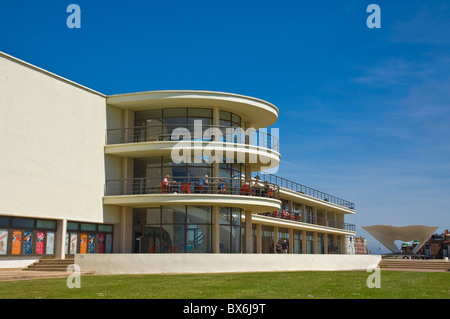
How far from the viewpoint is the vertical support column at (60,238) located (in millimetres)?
26969

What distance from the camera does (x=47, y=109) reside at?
2642 cm

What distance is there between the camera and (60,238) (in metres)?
27.0

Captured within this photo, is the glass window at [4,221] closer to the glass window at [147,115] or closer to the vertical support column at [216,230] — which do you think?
the glass window at [147,115]

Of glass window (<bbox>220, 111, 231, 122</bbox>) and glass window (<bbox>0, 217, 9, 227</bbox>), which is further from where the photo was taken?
glass window (<bbox>220, 111, 231, 122</bbox>)

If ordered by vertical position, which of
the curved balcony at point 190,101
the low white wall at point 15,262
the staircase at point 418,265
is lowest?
the staircase at point 418,265

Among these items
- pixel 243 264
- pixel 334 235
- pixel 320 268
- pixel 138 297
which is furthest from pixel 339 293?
pixel 334 235

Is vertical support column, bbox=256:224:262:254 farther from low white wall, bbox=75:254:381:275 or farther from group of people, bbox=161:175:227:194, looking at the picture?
group of people, bbox=161:175:227:194

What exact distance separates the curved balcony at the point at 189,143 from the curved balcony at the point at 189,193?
151cm

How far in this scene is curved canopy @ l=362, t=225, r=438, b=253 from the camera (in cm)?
6081

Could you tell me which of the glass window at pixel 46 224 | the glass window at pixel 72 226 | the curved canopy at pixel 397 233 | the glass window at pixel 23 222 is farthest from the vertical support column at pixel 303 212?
the glass window at pixel 23 222

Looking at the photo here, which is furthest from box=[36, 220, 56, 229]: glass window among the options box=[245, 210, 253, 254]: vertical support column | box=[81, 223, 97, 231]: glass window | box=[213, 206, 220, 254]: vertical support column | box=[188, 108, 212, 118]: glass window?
box=[245, 210, 253, 254]: vertical support column

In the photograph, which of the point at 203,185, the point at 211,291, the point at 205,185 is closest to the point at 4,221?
the point at 203,185

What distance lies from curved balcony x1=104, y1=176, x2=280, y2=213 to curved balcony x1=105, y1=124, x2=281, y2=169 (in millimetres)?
1512

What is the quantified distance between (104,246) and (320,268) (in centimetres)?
1277
